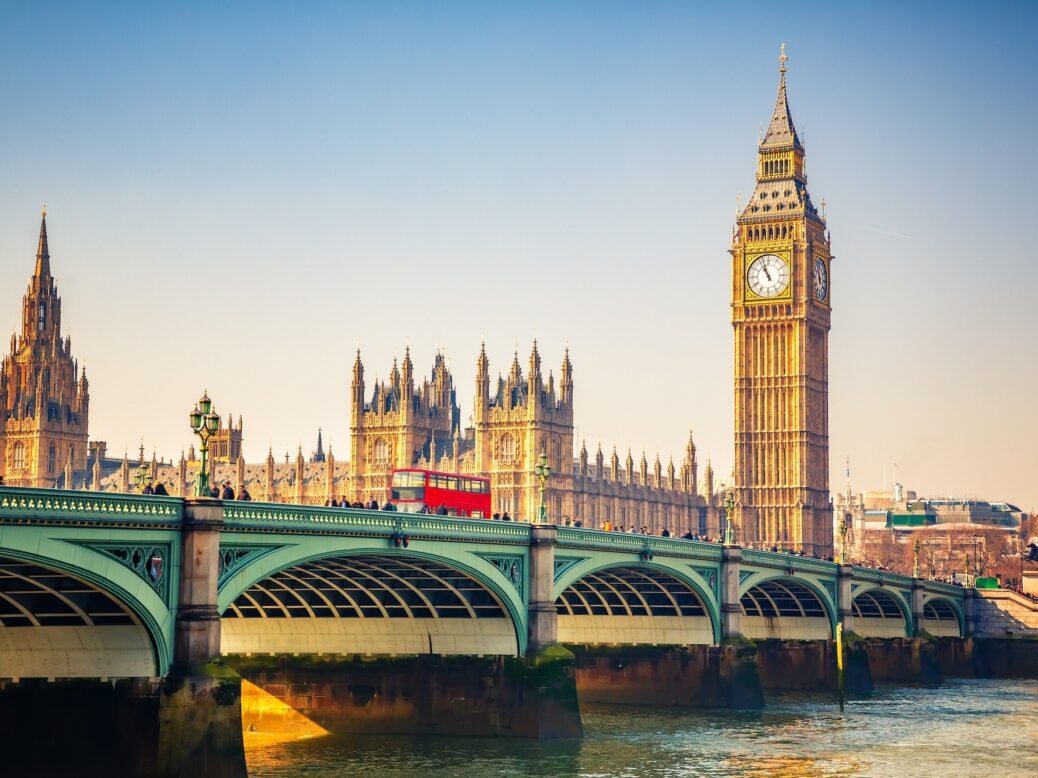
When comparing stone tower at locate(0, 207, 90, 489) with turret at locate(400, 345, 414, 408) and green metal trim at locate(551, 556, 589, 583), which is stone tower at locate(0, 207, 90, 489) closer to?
turret at locate(400, 345, 414, 408)

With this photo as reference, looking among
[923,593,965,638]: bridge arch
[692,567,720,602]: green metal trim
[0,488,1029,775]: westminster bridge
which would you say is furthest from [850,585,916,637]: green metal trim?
[692,567,720,602]: green metal trim

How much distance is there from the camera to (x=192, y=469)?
462 ft

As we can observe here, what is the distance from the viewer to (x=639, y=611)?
59.3 metres

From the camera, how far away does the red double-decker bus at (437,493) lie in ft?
210

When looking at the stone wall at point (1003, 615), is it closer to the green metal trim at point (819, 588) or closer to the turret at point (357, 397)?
the green metal trim at point (819, 588)

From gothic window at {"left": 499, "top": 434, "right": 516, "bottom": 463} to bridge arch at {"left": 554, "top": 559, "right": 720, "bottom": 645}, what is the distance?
5811cm

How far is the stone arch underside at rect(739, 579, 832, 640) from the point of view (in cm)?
6800

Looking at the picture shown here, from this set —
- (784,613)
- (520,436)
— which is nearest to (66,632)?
(784,613)

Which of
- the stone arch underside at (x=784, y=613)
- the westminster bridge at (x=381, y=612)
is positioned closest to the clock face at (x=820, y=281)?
the westminster bridge at (x=381, y=612)

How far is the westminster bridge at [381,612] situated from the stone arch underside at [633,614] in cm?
7

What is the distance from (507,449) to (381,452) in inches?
384

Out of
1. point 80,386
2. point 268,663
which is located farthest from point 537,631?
point 80,386

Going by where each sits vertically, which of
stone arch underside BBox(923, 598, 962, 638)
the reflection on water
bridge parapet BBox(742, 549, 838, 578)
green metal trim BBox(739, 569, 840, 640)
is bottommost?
the reflection on water

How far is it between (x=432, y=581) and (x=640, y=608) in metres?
15.2
